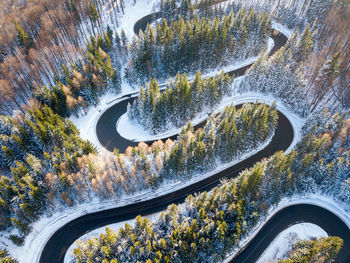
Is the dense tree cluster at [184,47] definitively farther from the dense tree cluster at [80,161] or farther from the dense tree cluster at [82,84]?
the dense tree cluster at [80,161]

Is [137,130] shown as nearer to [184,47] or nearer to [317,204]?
[184,47]

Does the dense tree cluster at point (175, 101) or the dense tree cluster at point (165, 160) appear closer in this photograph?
→ the dense tree cluster at point (165, 160)

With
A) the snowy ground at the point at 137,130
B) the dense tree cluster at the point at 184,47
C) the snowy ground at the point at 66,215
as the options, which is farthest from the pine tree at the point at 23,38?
the snowy ground at the point at 66,215

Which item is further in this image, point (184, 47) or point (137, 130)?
point (184, 47)

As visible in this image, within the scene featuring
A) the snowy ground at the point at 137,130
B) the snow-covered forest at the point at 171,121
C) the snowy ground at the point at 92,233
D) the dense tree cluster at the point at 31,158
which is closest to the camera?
the snow-covered forest at the point at 171,121

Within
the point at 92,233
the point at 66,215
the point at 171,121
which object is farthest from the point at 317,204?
the point at 66,215

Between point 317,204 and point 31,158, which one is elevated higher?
point 31,158

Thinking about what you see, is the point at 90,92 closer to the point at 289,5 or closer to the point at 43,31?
the point at 43,31

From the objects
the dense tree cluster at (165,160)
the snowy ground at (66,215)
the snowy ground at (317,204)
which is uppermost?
the dense tree cluster at (165,160)
